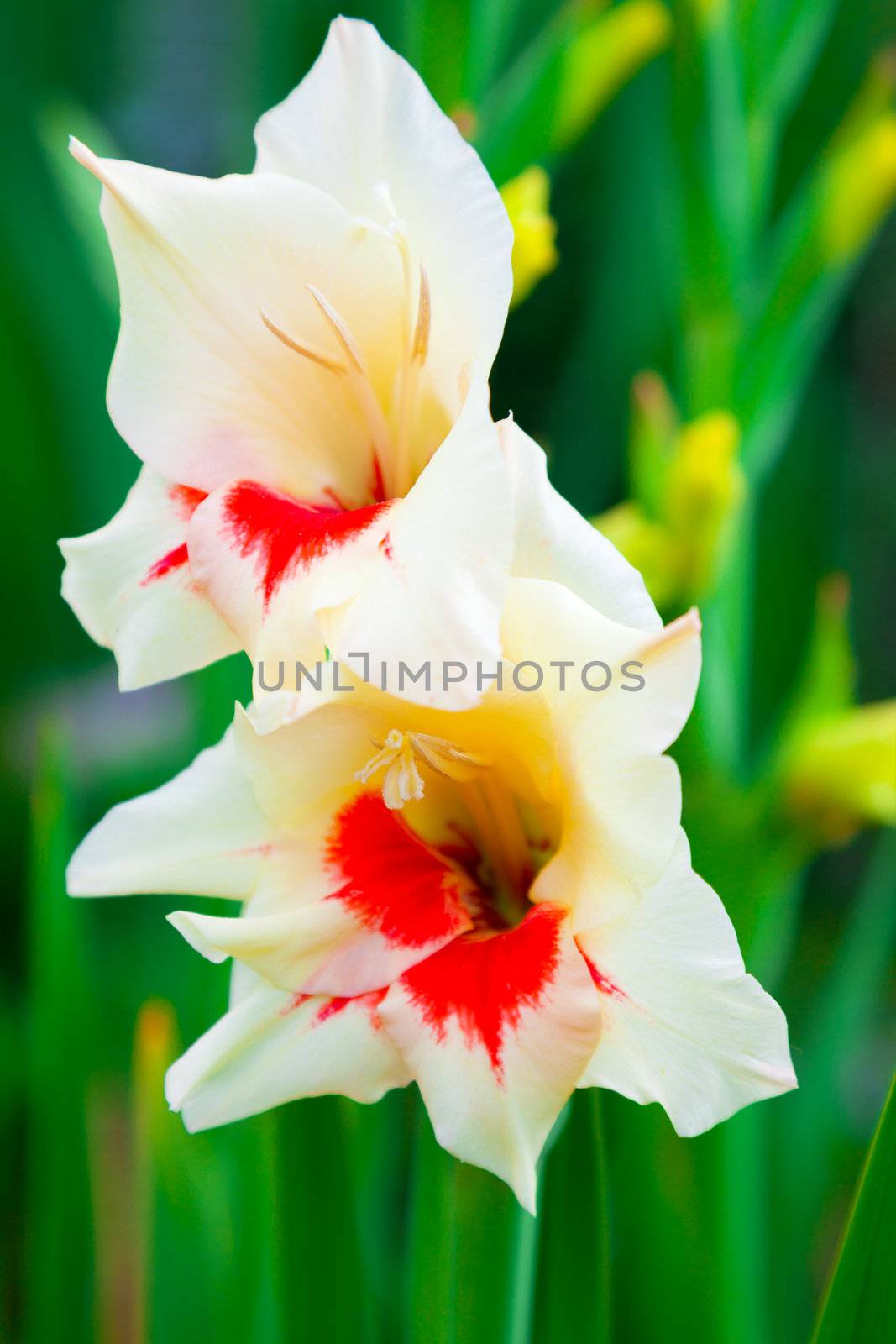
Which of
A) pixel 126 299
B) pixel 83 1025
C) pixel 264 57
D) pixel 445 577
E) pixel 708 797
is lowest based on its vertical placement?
pixel 83 1025

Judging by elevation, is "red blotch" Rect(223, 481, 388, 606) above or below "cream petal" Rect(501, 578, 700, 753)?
above

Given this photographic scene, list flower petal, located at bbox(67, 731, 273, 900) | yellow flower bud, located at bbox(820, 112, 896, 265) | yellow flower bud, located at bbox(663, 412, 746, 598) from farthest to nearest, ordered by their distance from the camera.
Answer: yellow flower bud, located at bbox(820, 112, 896, 265) < yellow flower bud, located at bbox(663, 412, 746, 598) < flower petal, located at bbox(67, 731, 273, 900)

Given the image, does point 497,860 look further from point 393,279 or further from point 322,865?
point 393,279

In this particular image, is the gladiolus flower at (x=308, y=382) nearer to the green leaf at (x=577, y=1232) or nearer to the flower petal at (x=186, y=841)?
the flower petal at (x=186, y=841)

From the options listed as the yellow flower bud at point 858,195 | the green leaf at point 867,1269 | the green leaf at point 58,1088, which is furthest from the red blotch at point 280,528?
the yellow flower bud at point 858,195

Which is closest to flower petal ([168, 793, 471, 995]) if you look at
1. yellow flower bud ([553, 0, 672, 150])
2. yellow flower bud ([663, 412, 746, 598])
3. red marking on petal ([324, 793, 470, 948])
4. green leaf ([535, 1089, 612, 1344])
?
red marking on petal ([324, 793, 470, 948])

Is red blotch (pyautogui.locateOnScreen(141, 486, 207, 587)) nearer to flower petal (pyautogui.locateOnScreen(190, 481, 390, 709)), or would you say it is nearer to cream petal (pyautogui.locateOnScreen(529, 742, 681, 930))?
flower petal (pyautogui.locateOnScreen(190, 481, 390, 709))

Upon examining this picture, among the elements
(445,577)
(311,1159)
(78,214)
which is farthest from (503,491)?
(78,214)
